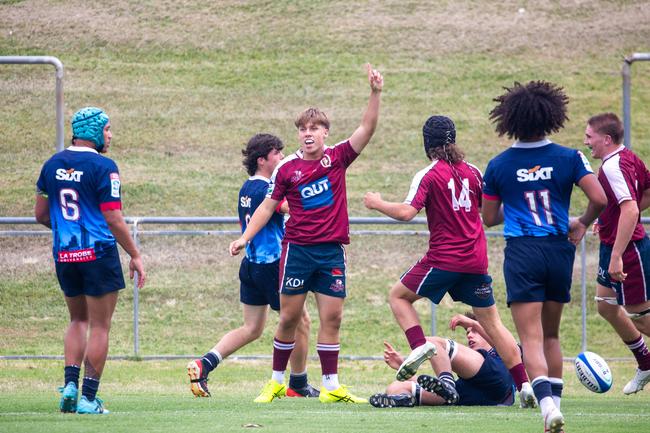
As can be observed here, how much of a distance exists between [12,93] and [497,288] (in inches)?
357

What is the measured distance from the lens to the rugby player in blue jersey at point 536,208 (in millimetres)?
6391

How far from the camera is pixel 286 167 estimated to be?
26.2 ft

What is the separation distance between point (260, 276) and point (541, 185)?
10.6 ft

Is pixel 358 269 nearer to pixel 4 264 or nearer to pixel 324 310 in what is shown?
pixel 4 264

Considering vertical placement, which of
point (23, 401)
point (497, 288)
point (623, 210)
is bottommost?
point (497, 288)

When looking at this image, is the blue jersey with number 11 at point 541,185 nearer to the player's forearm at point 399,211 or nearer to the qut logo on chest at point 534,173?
the qut logo on chest at point 534,173

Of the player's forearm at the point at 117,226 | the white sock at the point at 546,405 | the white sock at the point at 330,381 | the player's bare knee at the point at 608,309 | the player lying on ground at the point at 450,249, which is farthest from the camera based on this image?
the player's bare knee at the point at 608,309

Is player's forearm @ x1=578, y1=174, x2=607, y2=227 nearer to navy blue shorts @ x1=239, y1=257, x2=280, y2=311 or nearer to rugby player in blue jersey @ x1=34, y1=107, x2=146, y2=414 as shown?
rugby player in blue jersey @ x1=34, y1=107, x2=146, y2=414

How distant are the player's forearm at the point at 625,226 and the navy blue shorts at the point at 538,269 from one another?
838mm

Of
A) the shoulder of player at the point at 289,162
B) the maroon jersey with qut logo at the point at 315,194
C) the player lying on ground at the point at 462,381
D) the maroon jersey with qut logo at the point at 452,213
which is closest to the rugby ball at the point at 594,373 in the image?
the player lying on ground at the point at 462,381

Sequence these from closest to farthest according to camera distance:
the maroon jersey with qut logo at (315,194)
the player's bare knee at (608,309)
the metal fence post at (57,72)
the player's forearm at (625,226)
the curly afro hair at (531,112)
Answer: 1. the curly afro hair at (531,112)
2. the player's forearm at (625,226)
3. the maroon jersey with qut logo at (315,194)
4. the player's bare knee at (608,309)
5. the metal fence post at (57,72)

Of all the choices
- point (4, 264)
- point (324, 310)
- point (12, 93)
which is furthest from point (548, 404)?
point (12, 93)

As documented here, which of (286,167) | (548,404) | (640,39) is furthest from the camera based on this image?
(640,39)

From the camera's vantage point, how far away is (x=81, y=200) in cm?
715
